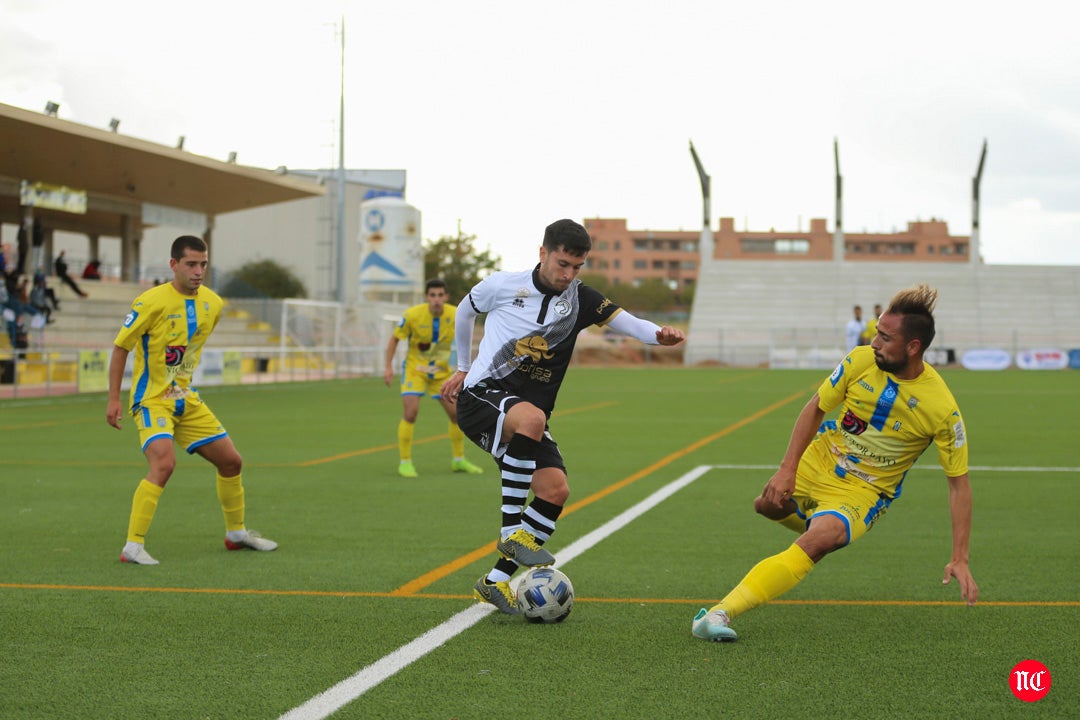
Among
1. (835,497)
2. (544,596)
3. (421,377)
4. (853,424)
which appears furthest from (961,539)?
(421,377)

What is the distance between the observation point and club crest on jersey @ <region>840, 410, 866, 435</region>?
5547mm

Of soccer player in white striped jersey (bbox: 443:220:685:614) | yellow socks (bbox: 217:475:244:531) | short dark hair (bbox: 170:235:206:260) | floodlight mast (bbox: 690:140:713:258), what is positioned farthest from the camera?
floodlight mast (bbox: 690:140:713:258)

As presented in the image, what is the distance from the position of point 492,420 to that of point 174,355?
2.73 m

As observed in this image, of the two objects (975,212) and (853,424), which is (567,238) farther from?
(975,212)

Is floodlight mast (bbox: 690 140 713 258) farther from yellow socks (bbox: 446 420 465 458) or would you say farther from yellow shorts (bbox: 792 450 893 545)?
yellow shorts (bbox: 792 450 893 545)

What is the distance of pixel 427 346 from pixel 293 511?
11.7 feet

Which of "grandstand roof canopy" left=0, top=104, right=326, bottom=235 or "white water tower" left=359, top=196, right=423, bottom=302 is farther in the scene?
"white water tower" left=359, top=196, right=423, bottom=302

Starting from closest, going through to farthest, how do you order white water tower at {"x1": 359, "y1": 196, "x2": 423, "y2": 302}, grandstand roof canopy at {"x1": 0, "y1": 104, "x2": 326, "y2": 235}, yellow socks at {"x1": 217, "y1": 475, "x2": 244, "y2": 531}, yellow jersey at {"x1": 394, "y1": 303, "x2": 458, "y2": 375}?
yellow socks at {"x1": 217, "y1": 475, "x2": 244, "y2": 531} → yellow jersey at {"x1": 394, "y1": 303, "x2": 458, "y2": 375} → grandstand roof canopy at {"x1": 0, "y1": 104, "x2": 326, "y2": 235} → white water tower at {"x1": 359, "y1": 196, "x2": 423, "y2": 302}

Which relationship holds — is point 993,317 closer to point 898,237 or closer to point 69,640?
point 69,640

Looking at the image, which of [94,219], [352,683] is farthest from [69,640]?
[94,219]

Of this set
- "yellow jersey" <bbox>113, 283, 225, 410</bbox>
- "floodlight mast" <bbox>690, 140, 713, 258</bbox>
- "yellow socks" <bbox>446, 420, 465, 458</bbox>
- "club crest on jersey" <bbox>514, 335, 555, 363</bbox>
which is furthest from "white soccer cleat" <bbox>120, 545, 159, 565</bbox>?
"floodlight mast" <bbox>690, 140, 713, 258</bbox>

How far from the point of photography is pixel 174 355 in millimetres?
7781

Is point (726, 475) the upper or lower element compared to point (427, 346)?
lower

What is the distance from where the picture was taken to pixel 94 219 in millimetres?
49812
